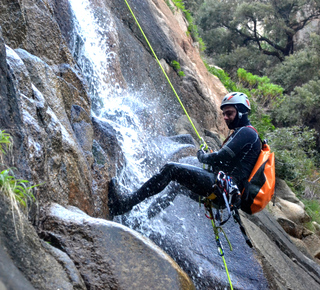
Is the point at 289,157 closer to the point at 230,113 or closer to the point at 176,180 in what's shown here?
the point at 230,113

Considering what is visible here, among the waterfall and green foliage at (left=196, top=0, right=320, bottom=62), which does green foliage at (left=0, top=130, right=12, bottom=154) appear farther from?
green foliage at (left=196, top=0, right=320, bottom=62)

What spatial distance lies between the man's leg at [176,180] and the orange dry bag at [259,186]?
471 mm

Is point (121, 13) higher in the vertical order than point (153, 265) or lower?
higher

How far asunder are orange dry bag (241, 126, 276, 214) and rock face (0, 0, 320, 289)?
1312 mm

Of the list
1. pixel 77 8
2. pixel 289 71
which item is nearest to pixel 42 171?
pixel 77 8

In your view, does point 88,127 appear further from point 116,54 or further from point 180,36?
point 180,36

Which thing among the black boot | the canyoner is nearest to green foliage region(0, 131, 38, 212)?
the black boot

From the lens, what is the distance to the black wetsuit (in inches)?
201

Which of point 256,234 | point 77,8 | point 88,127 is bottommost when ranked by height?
point 256,234

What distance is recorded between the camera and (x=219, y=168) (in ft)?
17.6

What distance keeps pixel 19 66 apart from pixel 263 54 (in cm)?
2477

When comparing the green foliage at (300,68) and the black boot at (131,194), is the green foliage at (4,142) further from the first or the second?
the green foliage at (300,68)

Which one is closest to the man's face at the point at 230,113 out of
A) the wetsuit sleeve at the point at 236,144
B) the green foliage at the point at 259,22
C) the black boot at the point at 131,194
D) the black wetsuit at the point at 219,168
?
the black wetsuit at the point at 219,168

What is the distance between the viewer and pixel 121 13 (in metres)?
10.4
